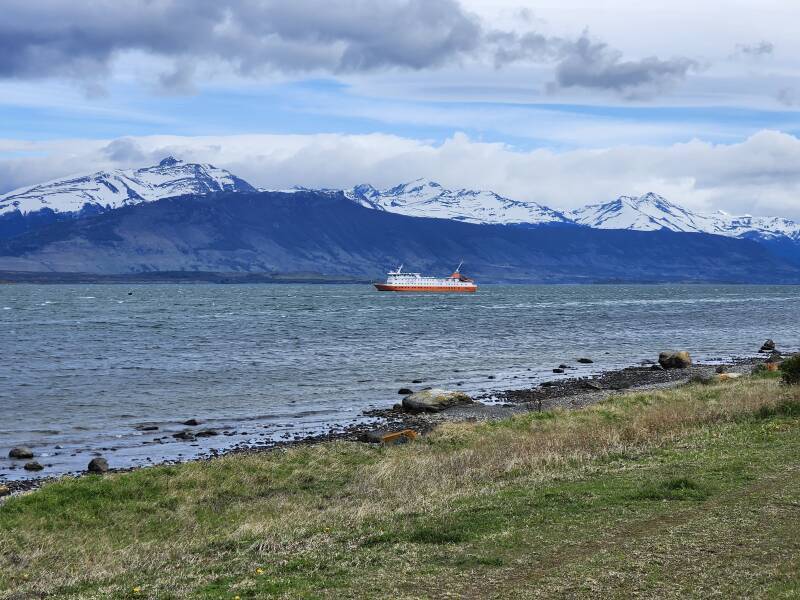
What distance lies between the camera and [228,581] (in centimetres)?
1367

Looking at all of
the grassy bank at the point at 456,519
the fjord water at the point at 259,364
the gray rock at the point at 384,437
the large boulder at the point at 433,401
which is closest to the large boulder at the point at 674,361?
the fjord water at the point at 259,364

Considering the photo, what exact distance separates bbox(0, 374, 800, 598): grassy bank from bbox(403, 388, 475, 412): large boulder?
13.8 m

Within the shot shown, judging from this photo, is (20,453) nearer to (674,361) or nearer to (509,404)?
(509,404)

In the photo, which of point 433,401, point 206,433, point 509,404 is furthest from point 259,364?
point 206,433

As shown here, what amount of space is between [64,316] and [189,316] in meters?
19.5

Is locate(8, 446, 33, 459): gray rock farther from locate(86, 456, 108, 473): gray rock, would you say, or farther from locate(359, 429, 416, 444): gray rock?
locate(359, 429, 416, 444): gray rock

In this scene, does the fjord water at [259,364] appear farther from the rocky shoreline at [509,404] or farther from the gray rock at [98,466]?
the rocky shoreline at [509,404]

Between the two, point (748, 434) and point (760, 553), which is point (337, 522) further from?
point (748, 434)

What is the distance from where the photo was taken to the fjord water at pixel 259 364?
41.1 metres

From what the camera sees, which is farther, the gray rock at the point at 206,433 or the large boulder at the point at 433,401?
the large boulder at the point at 433,401

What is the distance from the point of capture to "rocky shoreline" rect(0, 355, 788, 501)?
117 feet

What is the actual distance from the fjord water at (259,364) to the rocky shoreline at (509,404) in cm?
182

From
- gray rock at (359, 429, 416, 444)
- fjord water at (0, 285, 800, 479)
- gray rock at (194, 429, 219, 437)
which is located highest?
gray rock at (359, 429, 416, 444)

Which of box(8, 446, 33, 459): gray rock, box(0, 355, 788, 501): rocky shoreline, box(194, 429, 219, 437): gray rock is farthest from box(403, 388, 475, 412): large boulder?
box(8, 446, 33, 459): gray rock
